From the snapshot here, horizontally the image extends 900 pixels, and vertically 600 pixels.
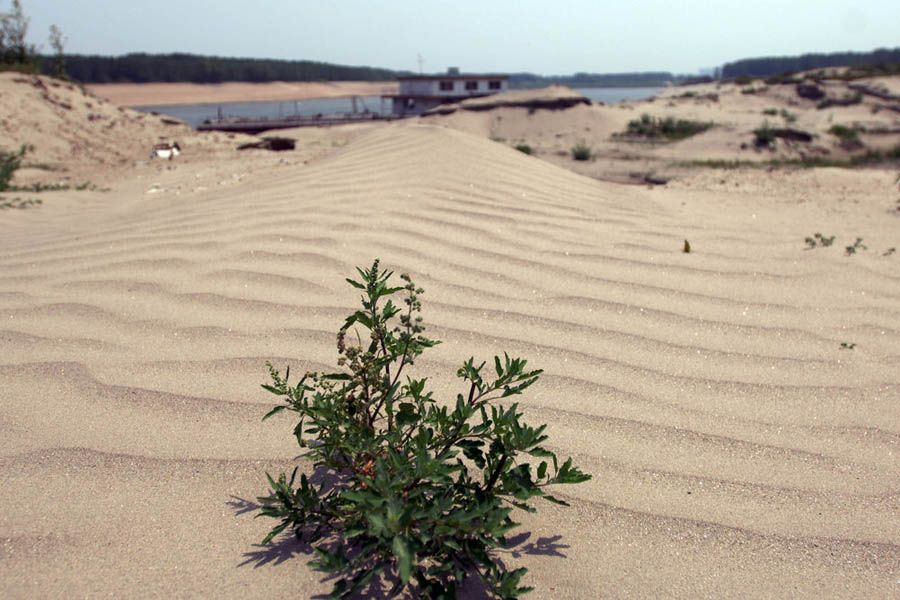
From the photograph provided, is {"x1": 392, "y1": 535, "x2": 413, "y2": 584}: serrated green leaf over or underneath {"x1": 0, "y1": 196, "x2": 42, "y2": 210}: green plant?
underneath

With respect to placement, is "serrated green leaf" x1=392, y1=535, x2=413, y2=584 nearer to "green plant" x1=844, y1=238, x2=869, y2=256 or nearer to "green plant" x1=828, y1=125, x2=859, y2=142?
"green plant" x1=844, y1=238, x2=869, y2=256

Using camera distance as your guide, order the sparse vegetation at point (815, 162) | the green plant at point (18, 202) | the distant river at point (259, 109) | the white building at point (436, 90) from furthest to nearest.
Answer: the distant river at point (259, 109) < the white building at point (436, 90) < the sparse vegetation at point (815, 162) < the green plant at point (18, 202)

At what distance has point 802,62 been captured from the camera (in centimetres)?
8594

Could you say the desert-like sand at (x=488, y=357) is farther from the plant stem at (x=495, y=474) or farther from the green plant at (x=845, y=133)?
the green plant at (x=845, y=133)

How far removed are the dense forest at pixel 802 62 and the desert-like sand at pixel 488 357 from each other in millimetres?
64994

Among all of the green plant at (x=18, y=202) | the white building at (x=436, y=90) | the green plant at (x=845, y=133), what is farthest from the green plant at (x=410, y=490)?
the white building at (x=436, y=90)

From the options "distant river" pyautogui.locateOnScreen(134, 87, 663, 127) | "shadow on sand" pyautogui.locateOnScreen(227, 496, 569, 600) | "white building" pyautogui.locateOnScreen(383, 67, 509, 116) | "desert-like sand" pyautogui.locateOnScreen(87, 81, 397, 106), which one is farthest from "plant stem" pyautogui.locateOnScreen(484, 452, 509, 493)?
"desert-like sand" pyautogui.locateOnScreen(87, 81, 397, 106)

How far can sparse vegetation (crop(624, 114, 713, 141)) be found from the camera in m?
14.3

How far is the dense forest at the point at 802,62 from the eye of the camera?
218ft

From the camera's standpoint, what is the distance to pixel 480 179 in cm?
419

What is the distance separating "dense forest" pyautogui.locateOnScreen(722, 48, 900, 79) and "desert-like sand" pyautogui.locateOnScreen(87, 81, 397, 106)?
1711 inches

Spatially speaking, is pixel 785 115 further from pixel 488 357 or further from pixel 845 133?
pixel 488 357

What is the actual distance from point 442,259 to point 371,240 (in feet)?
1.18

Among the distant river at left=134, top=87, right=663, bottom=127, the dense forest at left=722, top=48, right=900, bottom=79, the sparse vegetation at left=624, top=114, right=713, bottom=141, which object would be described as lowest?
the sparse vegetation at left=624, top=114, right=713, bottom=141
